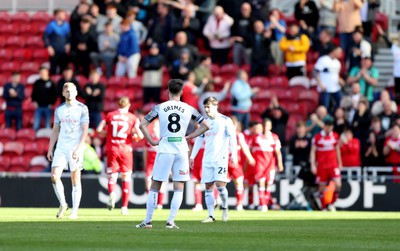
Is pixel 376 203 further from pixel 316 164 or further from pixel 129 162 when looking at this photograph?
pixel 129 162

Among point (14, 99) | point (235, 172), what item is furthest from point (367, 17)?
point (14, 99)

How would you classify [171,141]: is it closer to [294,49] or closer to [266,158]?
[266,158]

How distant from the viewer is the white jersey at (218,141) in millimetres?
21281

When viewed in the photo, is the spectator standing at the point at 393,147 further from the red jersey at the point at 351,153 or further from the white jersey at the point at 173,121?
the white jersey at the point at 173,121

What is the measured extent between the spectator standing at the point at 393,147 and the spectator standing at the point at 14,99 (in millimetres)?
9942

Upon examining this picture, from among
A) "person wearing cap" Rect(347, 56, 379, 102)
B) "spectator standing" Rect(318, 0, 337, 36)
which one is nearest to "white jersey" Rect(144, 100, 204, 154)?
"person wearing cap" Rect(347, 56, 379, 102)

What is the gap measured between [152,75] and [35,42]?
5243 millimetres

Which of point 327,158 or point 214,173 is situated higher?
point 327,158

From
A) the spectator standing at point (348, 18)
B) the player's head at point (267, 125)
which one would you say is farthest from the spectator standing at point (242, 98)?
the spectator standing at point (348, 18)

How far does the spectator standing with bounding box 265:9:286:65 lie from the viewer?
3247cm

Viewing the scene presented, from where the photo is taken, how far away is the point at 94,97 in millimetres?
31094

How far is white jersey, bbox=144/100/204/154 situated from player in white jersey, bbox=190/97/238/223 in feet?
10.0

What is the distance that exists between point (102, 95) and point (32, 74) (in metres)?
4.49

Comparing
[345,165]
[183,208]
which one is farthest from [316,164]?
[183,208]
